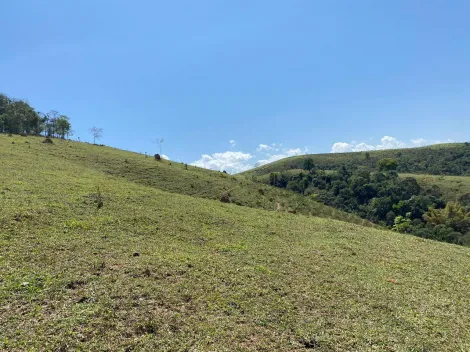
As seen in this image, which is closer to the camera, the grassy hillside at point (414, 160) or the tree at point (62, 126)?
the tree at point (62, 126)

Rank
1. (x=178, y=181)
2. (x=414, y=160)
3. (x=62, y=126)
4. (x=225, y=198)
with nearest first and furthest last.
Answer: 1. (x=225, y=198)
2. (x=178, y=181)
3. (x=62, y=126)
4. (x=414, y=160)

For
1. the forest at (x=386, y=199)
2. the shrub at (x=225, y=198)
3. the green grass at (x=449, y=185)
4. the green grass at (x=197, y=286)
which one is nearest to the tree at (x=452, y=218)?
the forest at (x=386, y=199)

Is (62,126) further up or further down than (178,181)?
further up

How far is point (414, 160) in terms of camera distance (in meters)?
147

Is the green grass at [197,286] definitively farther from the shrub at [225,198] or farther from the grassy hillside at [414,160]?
the grassy hillside at [414,160]

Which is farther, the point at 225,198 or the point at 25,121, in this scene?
the point at 25,121

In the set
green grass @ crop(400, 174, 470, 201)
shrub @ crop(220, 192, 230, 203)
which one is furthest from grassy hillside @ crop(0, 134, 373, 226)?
green grass @ crop(400, 174, 470, 201)

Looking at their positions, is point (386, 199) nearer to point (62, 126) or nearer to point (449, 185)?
point (449, 185)

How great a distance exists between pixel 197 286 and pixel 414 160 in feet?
538

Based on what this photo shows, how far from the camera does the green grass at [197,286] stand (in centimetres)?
653

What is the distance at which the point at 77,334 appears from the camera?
236 inches

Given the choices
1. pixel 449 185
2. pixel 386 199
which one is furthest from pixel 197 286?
pixel 449 185

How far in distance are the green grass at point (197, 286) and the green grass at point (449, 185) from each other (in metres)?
91.8

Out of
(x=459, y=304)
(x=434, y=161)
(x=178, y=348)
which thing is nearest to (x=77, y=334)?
(x=178, y=348)
